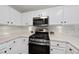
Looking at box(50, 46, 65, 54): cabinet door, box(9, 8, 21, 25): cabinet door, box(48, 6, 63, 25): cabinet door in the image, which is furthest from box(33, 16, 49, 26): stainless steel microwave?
box(50, 46, 65, 54): cabinet door

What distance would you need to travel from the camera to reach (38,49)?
4.55 feet

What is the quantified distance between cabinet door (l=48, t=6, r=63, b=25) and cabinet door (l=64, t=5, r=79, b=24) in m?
0.11

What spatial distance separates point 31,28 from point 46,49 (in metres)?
0.54

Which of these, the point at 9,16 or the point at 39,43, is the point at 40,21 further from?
the point at 9,16

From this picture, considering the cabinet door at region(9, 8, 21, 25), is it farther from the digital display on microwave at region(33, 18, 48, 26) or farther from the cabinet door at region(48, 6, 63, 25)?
the cabinet door at region(48, 6, 63, 25)

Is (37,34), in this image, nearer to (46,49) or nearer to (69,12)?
(46,49)

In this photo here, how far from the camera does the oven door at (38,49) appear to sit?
134cm

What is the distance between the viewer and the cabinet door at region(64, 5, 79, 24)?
1.34m

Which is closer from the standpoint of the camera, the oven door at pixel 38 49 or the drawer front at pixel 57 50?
the drawer front at pixel 57 50

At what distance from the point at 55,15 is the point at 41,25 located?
1.30 ft

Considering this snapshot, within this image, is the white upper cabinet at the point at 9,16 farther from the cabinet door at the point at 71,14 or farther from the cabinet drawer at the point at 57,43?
the cabinet door at the point at 71,14

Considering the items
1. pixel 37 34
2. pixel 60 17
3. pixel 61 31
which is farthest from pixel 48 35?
pixel 60 17

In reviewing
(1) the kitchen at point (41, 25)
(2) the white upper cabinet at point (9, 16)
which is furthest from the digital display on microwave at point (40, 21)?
(2) the white upper cabinet at point (9, 16)
